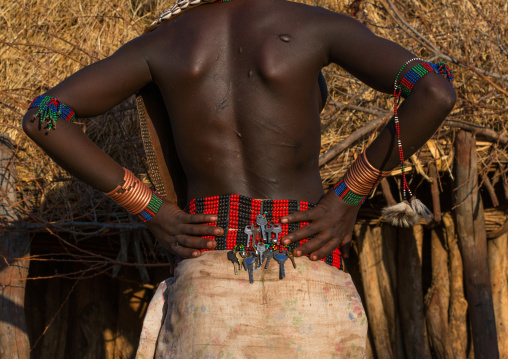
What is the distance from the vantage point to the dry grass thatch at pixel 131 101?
477cm

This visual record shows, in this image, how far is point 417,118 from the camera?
194 cm

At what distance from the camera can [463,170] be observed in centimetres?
475

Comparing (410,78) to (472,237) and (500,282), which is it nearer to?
(472,237)

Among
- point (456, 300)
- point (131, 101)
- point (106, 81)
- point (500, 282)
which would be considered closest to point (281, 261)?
point (106, 81)

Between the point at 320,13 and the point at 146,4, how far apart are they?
3.80 meters

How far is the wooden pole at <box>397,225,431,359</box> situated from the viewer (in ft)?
17.2

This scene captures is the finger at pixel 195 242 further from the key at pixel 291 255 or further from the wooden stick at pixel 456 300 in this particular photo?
the wooden stick at pixel 456 300

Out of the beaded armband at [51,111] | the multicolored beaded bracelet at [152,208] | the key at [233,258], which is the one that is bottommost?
the key at [233,258]

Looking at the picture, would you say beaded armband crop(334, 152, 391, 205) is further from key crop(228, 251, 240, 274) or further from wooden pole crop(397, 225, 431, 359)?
wooden pole crop(397, 225, 431, 359)

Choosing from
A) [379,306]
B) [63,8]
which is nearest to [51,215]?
[63,8]

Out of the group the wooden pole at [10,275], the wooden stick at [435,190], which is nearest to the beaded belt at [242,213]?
the wooden stick at [435,190]

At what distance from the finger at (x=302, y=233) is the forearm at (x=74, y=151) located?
1.92 feet

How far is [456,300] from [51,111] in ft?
13.4

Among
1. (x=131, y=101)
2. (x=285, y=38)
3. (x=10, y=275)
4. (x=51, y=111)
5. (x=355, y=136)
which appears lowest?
(x=51, y=111)
